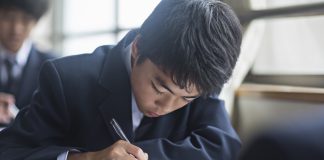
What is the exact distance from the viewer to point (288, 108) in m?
1.05

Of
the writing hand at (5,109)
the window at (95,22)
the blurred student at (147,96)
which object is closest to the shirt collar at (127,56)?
the blurred student at (147,96)

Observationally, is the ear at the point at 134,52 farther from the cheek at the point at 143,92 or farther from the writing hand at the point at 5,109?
the writing hand at the point at 5,109

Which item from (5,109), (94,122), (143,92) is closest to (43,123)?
(94,122)

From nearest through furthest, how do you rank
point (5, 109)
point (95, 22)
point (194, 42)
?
1. point (194, 42)
2. point (5, 109)
3. point (95, 22)

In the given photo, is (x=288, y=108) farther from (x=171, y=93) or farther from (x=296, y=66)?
(x=171, y=93)

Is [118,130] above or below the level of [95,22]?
above

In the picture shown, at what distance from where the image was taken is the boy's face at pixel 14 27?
1375mm

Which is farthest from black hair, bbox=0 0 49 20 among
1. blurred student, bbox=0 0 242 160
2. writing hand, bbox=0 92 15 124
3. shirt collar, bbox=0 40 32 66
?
blurred student, bbox=0 0 242 160

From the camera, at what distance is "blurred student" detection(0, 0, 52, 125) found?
1.37 meters

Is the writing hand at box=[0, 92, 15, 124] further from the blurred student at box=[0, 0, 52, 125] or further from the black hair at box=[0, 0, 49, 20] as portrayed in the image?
the black hair at box=[0, 0, 49, 20]

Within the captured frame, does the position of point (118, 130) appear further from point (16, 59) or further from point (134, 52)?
point (16, 59)

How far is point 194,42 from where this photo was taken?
2.17 ft

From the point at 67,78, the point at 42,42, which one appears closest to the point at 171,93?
the point at 67,78

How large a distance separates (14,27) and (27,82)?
20 cm
